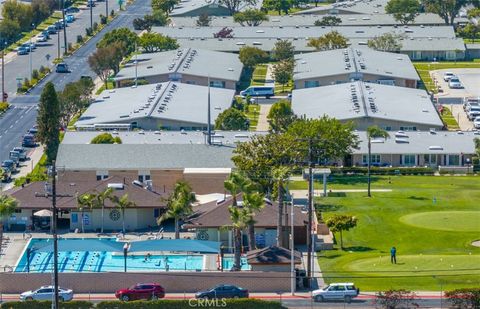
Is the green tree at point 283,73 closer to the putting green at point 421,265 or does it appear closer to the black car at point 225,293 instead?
the putting green at point 421,265

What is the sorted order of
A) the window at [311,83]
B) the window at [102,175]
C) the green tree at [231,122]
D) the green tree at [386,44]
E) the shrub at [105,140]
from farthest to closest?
the green tree at [386,44] → the window at [311,83] → the green tree at [231,122] → the shrub at [105,140] → the window at [102,175]

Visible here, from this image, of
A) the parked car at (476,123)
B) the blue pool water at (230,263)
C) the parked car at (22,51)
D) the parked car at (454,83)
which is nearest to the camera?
the blue pool water at (230,263)

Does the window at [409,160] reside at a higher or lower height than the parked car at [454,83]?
lower

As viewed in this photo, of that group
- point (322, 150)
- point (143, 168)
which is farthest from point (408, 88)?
point (143, 168)

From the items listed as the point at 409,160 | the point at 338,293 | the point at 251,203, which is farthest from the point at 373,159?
the point at 338,293

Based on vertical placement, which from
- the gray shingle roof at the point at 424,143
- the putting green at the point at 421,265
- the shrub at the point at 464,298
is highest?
the gray shingle roof at the point at 424,143

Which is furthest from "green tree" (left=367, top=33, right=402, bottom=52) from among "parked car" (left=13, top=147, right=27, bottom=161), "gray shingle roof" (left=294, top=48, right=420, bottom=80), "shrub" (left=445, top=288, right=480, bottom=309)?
"shrub" (left=445, top=288, right=480, bottom=309)

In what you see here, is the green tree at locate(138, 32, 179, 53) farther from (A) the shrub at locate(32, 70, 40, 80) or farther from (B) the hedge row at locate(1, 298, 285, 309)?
(B) the hedge row at locate(1, 298, 285, 309)

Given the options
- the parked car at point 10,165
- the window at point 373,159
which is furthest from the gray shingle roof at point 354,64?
the parked car at point 10,165
